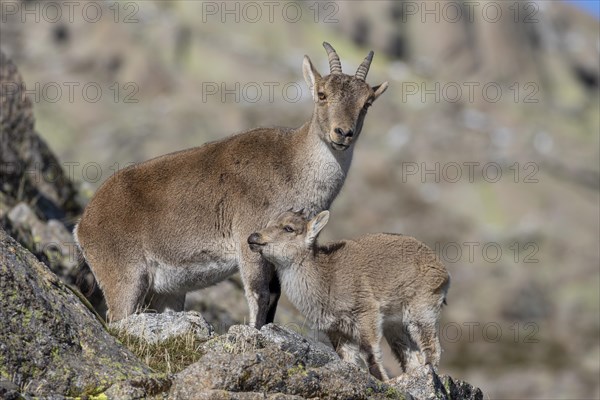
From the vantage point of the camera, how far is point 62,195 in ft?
71.0

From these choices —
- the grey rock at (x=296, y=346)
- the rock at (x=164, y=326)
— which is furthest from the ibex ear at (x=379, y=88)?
the grey rock at (x=296, y=346)

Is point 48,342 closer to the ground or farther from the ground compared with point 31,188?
farther from the ground

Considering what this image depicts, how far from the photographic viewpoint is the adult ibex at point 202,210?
1387 centimetres

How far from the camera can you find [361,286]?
14219 millimetres

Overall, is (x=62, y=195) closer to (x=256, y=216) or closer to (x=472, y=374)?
(x=256, y=216)

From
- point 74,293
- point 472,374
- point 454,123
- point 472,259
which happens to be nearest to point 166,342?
point 74,293

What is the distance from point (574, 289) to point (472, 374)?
36182mm

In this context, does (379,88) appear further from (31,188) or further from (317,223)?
(31,188)

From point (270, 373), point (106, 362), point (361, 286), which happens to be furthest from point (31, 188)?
point (270, 373)

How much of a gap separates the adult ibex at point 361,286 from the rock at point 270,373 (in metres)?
3.18

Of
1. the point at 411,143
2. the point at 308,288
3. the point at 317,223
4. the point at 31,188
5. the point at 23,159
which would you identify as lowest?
the point at 411,143

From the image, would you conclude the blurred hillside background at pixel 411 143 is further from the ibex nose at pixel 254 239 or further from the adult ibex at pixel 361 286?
the ibex nose at pixel 254 239

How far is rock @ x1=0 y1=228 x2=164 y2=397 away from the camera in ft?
29.7

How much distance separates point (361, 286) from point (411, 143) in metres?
138
